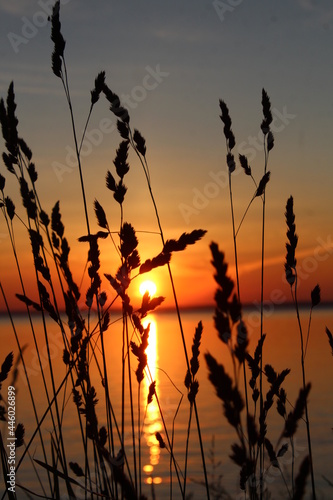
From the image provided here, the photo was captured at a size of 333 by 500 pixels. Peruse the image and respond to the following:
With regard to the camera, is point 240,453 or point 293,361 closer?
point 240,453

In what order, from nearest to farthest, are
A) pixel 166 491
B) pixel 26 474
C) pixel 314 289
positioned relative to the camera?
pixel 314 289 < pixel 166 491 < pixel 26 474

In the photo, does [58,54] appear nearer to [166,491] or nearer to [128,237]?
[128,237]

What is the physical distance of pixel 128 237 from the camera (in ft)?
7.06

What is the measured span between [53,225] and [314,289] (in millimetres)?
1156

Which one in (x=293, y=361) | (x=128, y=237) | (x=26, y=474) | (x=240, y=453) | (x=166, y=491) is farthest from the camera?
(x=293, y=361)

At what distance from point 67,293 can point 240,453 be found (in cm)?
155

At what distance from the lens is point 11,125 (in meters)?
2.72

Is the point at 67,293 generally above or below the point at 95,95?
below

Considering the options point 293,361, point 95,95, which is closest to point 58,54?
point 95,95

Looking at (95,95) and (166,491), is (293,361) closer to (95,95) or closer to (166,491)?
(166,491)

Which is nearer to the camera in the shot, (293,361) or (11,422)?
(11,422)

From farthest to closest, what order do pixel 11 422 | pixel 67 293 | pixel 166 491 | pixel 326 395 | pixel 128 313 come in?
pixel 326 395 < pixel 166 491 < pixel 11 422 < pixel 67 293 < pixel 128 313

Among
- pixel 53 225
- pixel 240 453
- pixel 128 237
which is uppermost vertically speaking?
pixel 53 225

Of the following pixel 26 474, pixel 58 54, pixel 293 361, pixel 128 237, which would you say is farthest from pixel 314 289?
pixel 293 361
